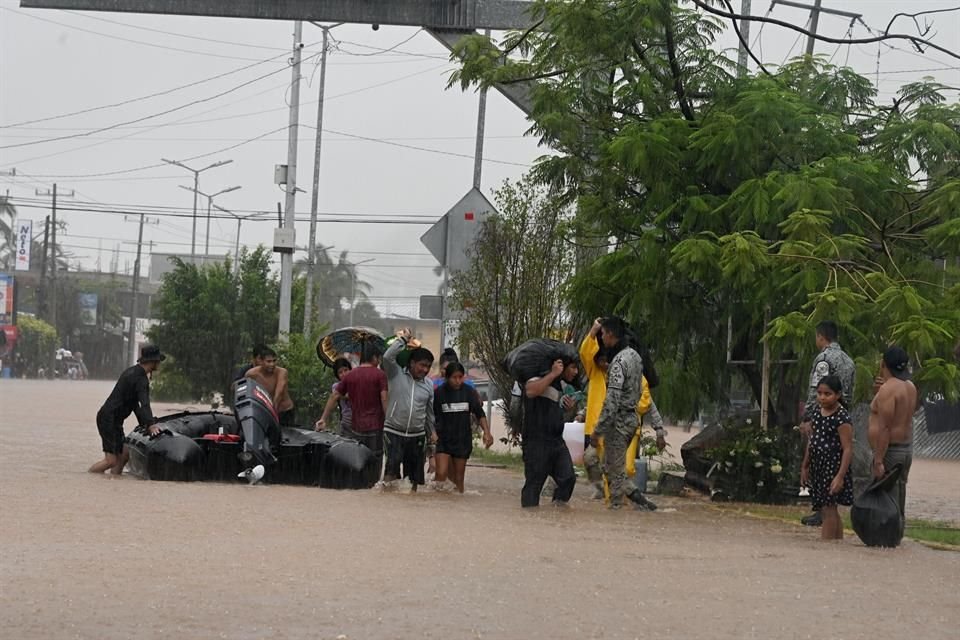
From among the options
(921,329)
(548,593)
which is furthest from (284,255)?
(548,593)

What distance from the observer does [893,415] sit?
13148 millimetres

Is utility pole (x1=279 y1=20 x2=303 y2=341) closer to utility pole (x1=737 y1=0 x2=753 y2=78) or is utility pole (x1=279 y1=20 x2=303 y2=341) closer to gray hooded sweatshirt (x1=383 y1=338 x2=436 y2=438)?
utility pole (x1=737 y1=0 x2=753 y2=78)

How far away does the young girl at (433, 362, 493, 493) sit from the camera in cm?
1714

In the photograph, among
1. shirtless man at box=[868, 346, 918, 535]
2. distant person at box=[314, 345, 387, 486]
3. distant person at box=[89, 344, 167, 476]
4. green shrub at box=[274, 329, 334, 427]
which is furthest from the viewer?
green shrub at box=[274, 329, 334, 427]

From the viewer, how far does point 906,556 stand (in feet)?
41.2

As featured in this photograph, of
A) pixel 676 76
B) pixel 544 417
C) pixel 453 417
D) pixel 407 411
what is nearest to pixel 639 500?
pixel 544 417

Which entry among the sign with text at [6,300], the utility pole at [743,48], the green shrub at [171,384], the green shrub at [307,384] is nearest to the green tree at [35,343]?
the sign with text at [6,300]

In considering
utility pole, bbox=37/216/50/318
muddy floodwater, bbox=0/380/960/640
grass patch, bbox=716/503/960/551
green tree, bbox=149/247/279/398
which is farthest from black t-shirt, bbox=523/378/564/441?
utility pole, bbox=37/216/50/318

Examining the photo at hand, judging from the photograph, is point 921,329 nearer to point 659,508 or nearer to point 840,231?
point 840,231

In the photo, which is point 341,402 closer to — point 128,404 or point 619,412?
point 128,404

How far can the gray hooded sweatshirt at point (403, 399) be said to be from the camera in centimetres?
1706

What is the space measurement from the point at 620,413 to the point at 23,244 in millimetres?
87145

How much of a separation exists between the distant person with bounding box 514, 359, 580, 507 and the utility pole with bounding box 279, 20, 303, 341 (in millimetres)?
18788

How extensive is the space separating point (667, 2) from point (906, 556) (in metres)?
7.23
